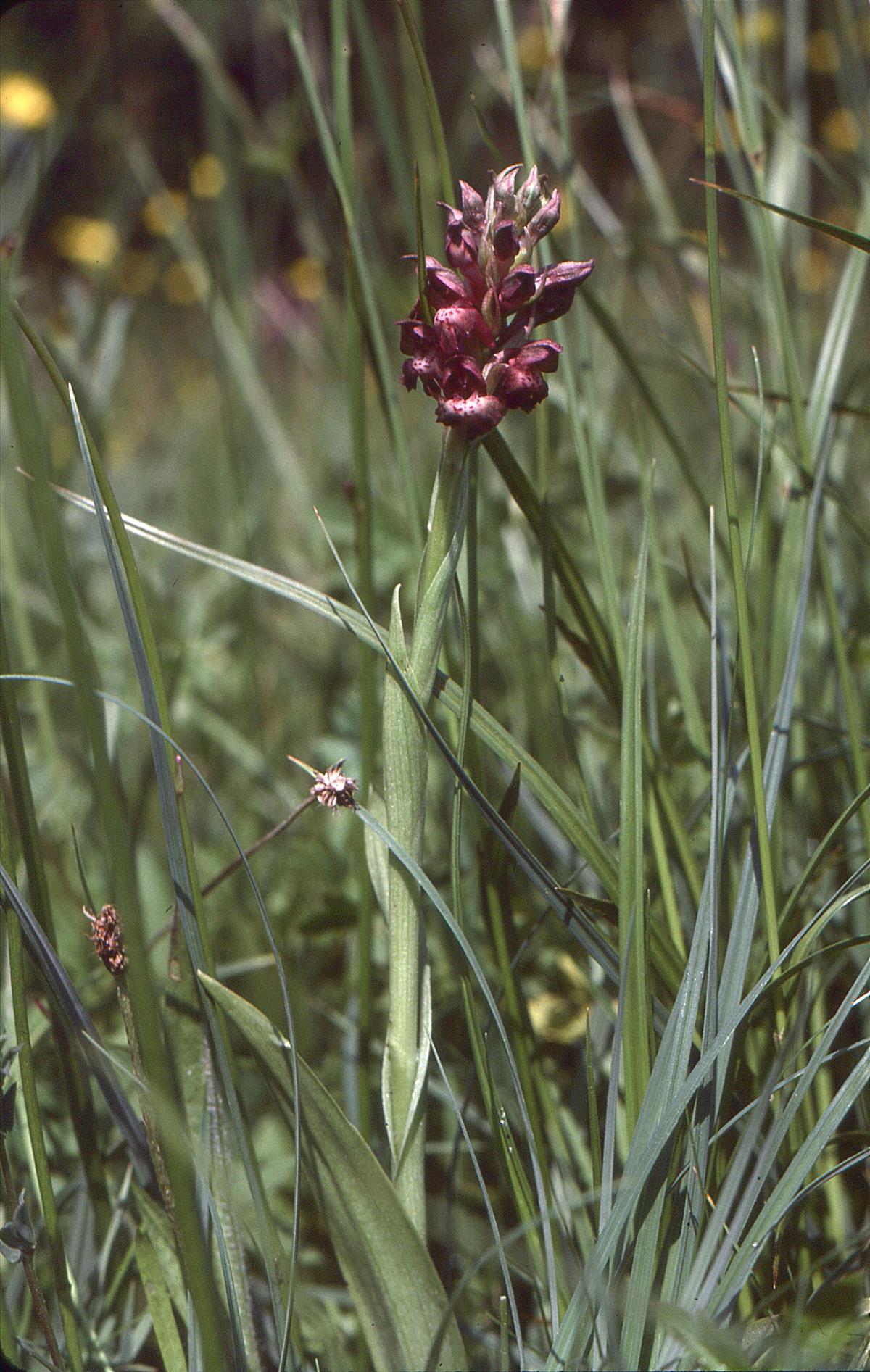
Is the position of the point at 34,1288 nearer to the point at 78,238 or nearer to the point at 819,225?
the point at 819,225

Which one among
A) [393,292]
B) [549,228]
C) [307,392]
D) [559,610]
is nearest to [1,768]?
[549,228]

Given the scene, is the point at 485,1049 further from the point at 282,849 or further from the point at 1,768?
the point at 282,849

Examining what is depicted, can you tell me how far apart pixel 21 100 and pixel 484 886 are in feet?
6.09

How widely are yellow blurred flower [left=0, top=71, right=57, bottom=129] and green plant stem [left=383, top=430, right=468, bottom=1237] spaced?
158 cm

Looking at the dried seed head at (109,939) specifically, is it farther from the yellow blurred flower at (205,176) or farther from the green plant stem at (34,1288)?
the yellow blurred flower at (205,176)

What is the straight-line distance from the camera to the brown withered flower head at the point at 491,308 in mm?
371

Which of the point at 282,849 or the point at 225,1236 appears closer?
the point at 225,1236

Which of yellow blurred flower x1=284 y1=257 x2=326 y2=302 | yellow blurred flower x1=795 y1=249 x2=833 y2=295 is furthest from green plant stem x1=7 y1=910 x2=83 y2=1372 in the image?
yellow blurred flower x1=284 y1=257 x2=326 y2=302

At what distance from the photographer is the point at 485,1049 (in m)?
0.42

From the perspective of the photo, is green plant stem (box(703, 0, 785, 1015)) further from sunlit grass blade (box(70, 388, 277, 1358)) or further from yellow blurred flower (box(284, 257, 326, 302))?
yellow blurred flower (box(284, 257, 326, 302))

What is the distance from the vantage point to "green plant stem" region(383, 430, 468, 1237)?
1.26 ft

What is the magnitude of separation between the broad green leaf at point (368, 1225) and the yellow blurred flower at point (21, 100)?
5.50ft

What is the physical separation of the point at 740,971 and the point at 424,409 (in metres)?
1.38

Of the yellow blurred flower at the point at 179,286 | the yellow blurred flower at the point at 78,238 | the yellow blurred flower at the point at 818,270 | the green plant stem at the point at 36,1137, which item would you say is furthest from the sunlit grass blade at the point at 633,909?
the yellow blurred flower at the point at 179,286
